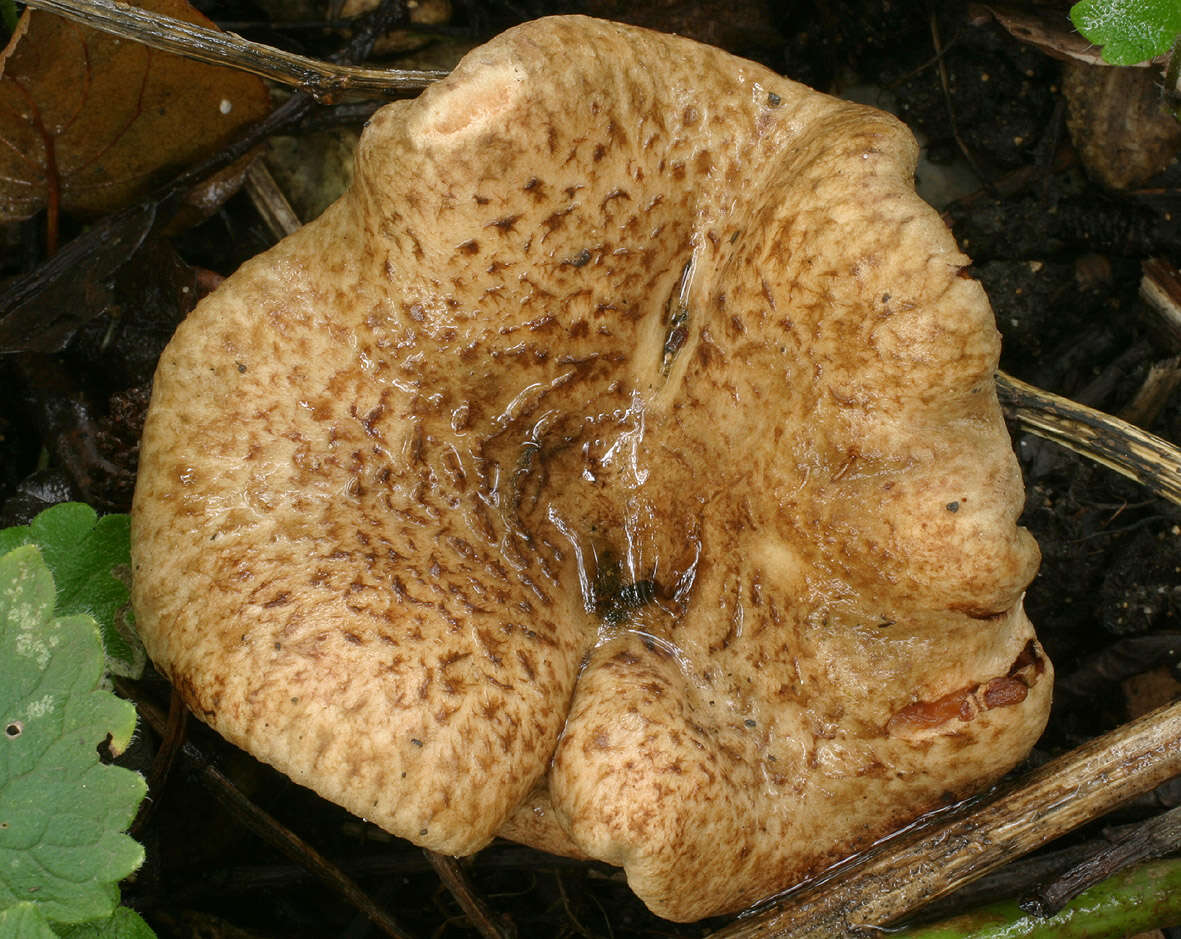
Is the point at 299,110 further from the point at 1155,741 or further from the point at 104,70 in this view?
the point at 1155,741

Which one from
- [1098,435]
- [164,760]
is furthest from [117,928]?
[1098,435]

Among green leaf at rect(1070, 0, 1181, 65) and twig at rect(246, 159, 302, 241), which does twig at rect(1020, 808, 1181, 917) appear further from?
twig at rect(246, 159, 302, 241)

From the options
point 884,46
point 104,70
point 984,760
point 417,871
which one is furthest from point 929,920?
point 104,70

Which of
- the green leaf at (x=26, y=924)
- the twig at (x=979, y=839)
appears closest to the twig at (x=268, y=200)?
the green leaf at (x=26, y=924)

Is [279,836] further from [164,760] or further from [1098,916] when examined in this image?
[1098,916]

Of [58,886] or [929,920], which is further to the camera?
[929,920]

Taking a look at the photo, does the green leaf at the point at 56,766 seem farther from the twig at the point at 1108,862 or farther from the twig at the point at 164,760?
the twig at the point at 1108,862
